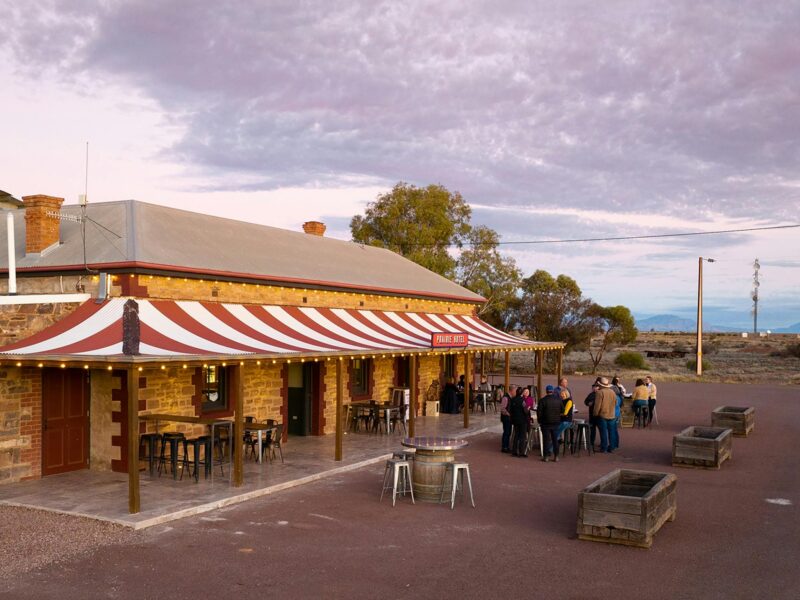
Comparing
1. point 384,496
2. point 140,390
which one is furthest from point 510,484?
point 140,390

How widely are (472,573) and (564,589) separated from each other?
3.01 feet

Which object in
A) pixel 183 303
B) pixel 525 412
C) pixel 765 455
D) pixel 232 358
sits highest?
pixel 183 303

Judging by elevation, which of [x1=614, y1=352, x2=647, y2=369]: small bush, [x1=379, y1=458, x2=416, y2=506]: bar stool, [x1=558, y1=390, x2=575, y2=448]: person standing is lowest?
[x1=614, y1=352, x2=647, y2=369]: small bush

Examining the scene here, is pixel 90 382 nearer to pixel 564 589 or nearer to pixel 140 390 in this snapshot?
pixel 140 390

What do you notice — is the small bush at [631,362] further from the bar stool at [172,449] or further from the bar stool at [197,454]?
the bar stool at [172,449]

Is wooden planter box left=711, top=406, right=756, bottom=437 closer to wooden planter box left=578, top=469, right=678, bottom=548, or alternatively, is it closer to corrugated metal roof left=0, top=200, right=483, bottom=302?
corrugated metal roof left=0, top=200, right=483, bottom=302

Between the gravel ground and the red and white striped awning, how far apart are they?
2.00 m

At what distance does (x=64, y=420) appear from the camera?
38.9ft

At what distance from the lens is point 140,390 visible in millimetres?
11672

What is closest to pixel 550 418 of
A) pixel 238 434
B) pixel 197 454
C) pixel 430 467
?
pixel 430 467

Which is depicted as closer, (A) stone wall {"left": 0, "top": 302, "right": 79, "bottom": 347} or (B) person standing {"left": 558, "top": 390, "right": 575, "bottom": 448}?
(A) stone wall {"left": 0, "top": 302, "right": 79, "bottom": 347}

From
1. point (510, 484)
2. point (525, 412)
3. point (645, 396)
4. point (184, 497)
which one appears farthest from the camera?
point (645, 396)

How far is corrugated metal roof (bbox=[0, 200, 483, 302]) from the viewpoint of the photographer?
40.5ft

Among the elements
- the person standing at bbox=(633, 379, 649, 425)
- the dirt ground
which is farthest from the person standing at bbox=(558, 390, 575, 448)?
the dirt ground
